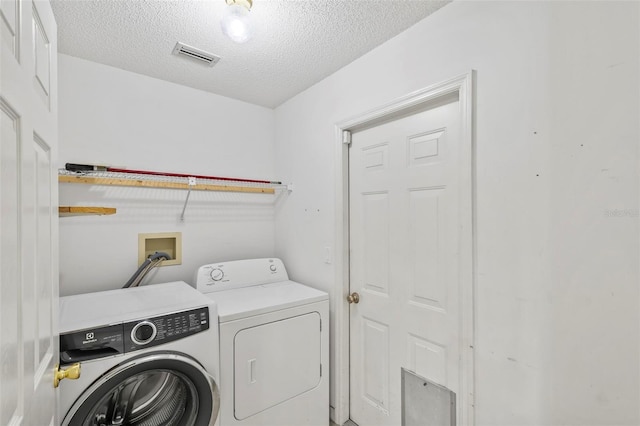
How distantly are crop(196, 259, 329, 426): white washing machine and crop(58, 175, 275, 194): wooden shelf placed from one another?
626 mm

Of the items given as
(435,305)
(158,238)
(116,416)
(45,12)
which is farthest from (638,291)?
(158,238)

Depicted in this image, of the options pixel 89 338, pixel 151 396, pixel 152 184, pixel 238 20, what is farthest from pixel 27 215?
pixel 152 184

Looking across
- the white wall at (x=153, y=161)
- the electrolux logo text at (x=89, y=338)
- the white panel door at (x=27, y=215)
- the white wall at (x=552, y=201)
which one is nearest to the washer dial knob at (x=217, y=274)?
the white wall at (x=153, y=161)

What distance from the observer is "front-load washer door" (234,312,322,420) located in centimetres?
171

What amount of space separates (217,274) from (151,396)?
0.80 m

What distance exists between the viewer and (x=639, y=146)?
95 centimetres

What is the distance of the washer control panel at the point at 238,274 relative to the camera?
7.04ft

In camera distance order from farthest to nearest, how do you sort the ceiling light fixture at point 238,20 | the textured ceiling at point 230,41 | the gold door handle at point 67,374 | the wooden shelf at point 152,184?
1. the wooden shelf at point 152,184
2. the textured ceiling at point 230,41
3. the ceiling light fixture at point 238,20
4. the gold door handle at point 67,374

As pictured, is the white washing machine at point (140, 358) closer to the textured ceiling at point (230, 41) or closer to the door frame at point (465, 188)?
the door frame at point (465, 188)

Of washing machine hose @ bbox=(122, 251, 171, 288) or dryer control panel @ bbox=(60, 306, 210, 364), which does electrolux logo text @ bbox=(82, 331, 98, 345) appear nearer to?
dryer control panel @ bbox=(60, 306, 210, 364)

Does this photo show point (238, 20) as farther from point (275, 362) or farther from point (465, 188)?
point (275, 362)

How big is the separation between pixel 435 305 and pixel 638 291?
78 centimetres

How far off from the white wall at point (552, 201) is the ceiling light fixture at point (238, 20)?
0.88m

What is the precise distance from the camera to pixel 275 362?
182cm
